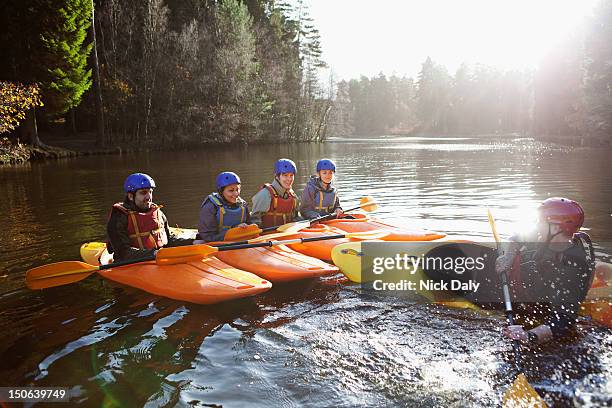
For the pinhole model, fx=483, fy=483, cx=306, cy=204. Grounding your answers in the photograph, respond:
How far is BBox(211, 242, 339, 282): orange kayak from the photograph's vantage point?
5703 mm

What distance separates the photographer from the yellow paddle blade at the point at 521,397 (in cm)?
325

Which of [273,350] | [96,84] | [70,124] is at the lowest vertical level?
[273,350]

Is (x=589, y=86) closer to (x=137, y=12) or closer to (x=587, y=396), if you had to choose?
(x=137, y=12)

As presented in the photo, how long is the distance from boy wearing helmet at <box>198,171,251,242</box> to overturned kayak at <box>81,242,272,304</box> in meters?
0.89

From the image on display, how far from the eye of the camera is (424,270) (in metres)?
5.46

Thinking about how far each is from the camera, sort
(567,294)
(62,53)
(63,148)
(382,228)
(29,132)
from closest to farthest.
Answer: (567,294) → (382,228) → (62,53) → (29,132) → (63,148)

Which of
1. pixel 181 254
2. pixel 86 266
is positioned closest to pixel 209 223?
pixel 181 254

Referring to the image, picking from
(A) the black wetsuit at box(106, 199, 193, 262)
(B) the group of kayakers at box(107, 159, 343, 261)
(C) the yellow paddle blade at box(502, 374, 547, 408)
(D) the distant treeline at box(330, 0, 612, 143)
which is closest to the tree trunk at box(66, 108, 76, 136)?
(B) the group of kayakers at box(107, 159, 343, 261)

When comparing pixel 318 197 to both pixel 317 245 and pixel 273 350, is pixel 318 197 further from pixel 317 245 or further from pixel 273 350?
pixel 273 350

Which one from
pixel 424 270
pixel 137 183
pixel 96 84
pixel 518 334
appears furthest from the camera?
pixel 96 84

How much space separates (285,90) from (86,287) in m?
40.9

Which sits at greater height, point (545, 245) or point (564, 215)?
point (564, 215)

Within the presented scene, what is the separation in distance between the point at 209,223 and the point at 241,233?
55 cm

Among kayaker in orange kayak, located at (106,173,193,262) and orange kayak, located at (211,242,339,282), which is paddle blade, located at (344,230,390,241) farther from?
kayaker in orange kayak, located at (106,173,193,262)
